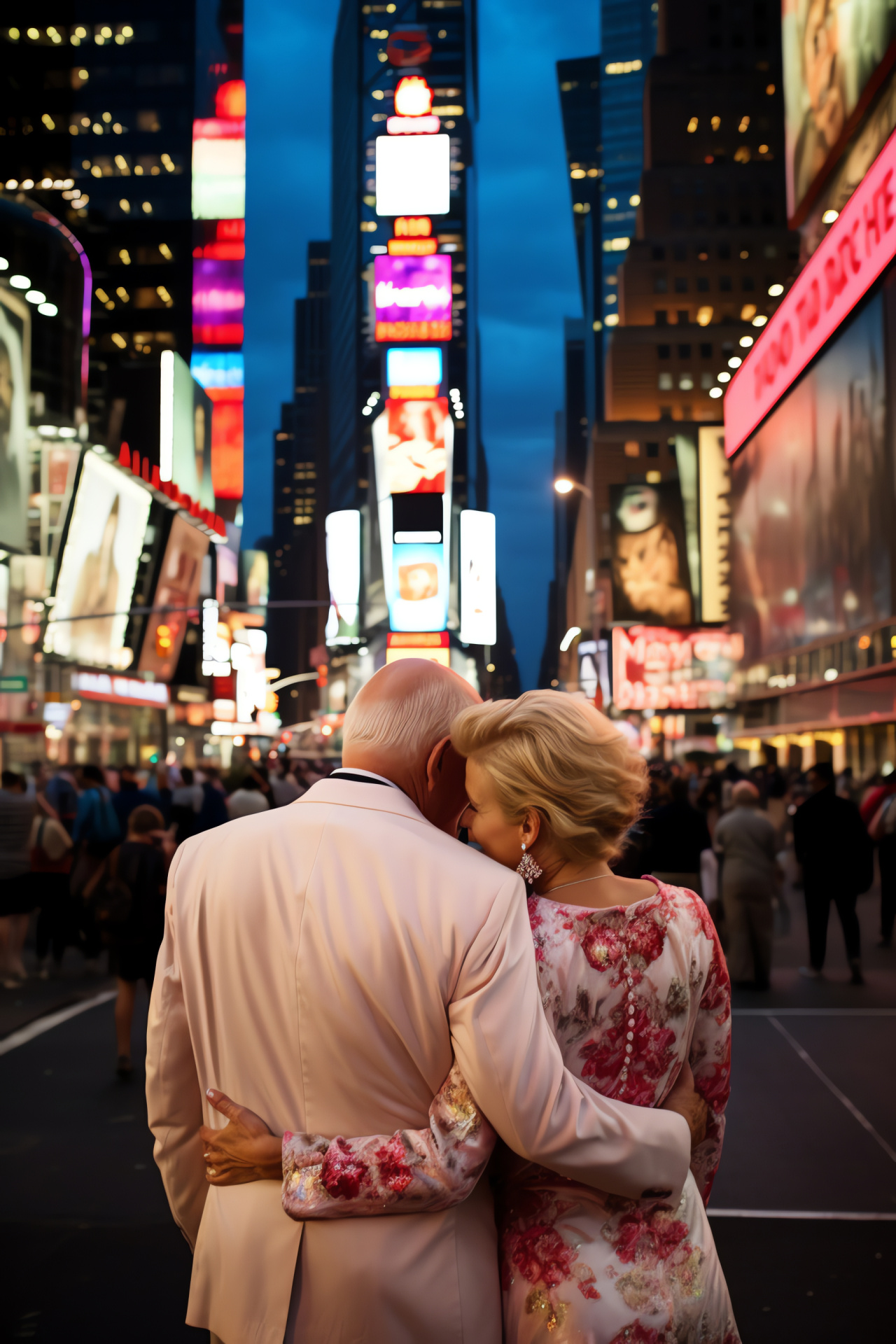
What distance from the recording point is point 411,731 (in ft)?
7.69

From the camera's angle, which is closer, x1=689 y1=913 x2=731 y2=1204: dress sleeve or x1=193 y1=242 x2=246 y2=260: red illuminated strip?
x1=689 y1=913 x2=731 y2=1204: dress sleeve

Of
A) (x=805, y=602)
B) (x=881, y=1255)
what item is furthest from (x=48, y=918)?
(x=805, y=602)

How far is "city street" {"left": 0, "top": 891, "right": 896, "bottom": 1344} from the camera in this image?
4426 millimetres

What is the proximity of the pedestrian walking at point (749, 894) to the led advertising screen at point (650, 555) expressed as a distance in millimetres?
38365

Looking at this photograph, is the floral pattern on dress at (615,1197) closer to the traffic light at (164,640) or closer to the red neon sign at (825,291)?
the red neon sign at (825,291)

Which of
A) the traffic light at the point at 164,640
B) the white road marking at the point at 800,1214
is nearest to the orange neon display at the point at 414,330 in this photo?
the traffic light at the point at 164,640

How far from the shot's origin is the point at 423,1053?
205 centimetres

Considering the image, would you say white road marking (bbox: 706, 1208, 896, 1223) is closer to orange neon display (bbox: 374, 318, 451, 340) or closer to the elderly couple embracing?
the elderly couple embracing

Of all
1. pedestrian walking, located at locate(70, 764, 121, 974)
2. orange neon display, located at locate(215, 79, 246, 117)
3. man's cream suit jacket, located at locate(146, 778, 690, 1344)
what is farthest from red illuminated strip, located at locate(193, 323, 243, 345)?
man's cream suit jacket, located at locate(146, 778, 690, 1344)

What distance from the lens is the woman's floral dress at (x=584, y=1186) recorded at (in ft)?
6.54

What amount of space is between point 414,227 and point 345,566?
3954cm

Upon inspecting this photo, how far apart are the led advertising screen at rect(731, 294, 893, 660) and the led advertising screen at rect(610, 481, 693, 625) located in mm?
2837

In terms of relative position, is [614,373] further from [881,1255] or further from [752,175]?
[881,1255]

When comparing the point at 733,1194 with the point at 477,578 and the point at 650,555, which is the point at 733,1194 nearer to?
the point at 650,555
